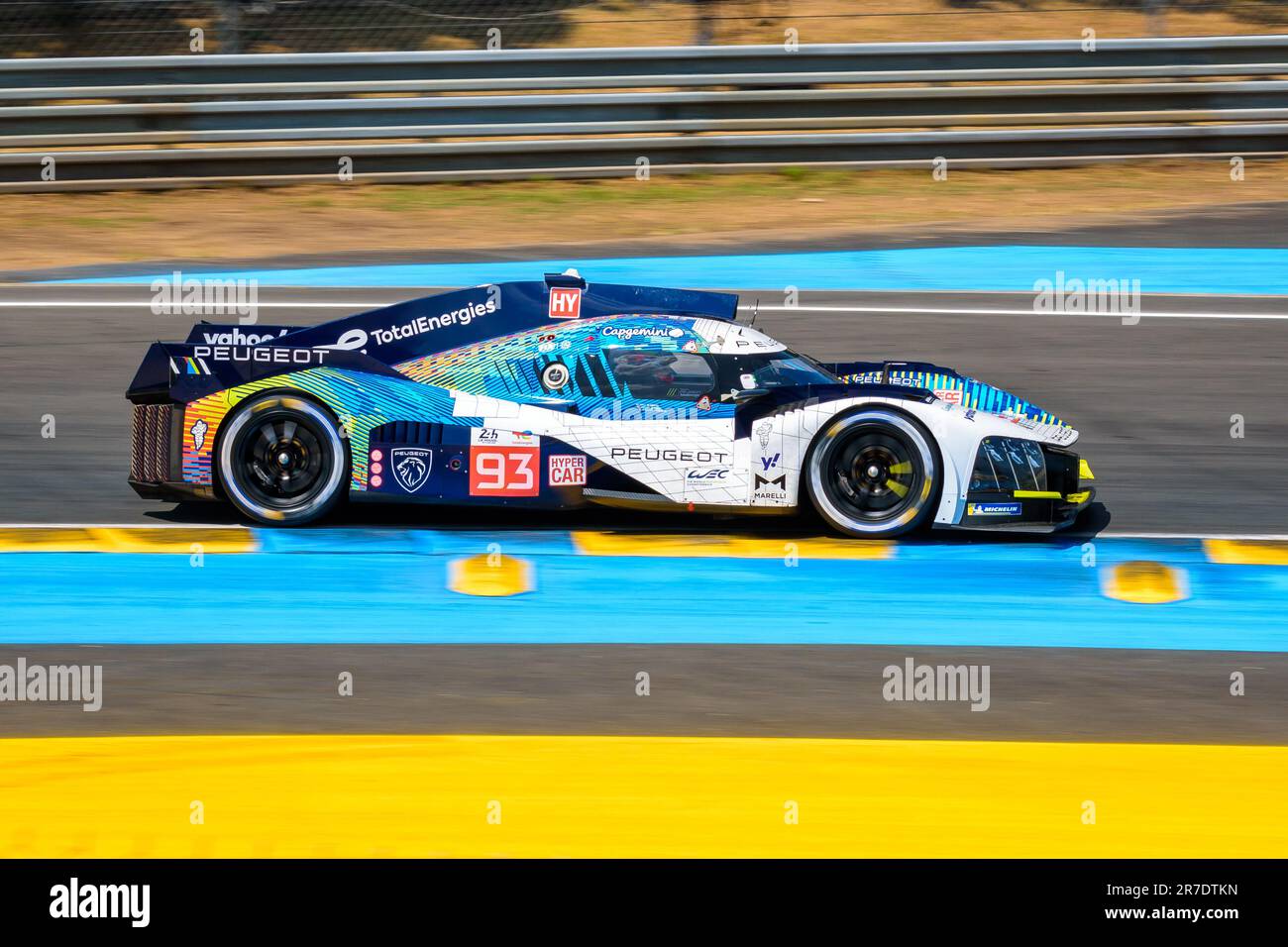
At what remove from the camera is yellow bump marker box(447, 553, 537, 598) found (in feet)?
24.4

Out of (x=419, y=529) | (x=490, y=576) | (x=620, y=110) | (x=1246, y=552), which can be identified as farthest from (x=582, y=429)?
(x=620, y=110)

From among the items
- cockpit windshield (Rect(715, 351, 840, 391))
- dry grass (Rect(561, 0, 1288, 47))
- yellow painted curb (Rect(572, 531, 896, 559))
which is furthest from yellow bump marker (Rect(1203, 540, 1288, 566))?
dry grass (Rect(561, 0, 1288, 47))

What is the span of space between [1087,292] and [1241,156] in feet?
15.0

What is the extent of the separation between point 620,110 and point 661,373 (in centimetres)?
835

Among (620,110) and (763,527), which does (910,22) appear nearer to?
(620,110)

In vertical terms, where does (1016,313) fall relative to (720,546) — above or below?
above

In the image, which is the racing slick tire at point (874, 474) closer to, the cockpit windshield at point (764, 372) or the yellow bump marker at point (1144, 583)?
the cockpit windshield at point (764, 372)

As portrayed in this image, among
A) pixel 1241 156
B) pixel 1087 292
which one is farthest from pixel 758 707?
pixel 1241 156

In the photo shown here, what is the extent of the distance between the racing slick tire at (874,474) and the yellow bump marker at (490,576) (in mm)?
1457

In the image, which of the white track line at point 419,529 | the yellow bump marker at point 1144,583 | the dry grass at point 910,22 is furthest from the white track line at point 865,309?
the dry grass at point 910,22

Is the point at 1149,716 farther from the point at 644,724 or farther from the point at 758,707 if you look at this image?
the point at 644,724

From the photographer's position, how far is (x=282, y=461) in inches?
314

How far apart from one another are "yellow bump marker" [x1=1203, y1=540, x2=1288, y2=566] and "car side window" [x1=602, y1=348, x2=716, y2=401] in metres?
2.73

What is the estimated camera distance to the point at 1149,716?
6164mm
